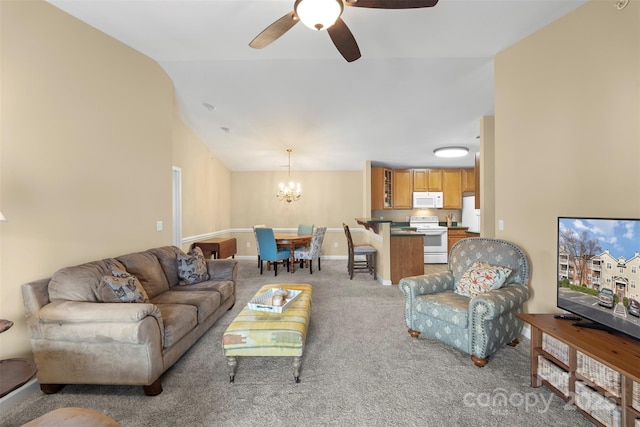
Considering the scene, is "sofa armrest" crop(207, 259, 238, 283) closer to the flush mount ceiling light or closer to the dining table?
the dining table

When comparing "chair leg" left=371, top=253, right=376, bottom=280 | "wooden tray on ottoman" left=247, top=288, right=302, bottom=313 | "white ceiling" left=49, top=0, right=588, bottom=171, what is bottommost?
"chair leg" left=371, top=253, right=376, bottom=280

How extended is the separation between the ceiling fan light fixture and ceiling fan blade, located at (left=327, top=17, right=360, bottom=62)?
4.2 inches

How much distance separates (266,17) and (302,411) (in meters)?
3.13

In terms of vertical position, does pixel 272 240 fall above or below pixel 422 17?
below

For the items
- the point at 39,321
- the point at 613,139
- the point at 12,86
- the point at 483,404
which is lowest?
the point at 483,404

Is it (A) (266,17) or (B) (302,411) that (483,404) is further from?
(A) (266,17)

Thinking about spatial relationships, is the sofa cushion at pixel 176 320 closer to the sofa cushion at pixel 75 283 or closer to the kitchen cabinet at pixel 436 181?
the sofa cushion at pixel 75 283

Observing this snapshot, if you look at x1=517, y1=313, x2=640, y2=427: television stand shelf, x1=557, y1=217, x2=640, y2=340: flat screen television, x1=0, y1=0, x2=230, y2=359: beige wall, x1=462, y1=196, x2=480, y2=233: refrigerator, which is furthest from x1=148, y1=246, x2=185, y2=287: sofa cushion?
x1=462, y1=196, x2=480, y2=233: refrigerator

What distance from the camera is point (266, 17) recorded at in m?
2.38

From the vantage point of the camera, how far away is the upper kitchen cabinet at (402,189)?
21.5 ft

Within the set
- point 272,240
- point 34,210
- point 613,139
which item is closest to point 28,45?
point 34,210

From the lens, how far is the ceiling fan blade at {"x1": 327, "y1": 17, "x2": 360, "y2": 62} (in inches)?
69.2

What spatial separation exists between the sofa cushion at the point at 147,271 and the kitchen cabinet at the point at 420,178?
18.5 feet

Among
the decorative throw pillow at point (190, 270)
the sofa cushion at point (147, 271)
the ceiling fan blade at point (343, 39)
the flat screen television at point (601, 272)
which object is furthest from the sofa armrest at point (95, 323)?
the flat screen television at point (601, 272)
